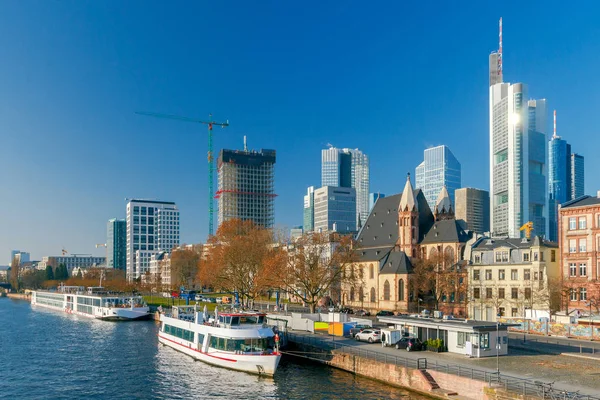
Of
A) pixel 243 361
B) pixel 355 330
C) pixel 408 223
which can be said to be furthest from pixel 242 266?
pixel 243 361

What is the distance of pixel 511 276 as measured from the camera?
9875 cm

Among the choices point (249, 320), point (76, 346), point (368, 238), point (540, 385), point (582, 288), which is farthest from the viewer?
point (368, 238)

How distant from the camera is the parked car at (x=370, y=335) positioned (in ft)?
222

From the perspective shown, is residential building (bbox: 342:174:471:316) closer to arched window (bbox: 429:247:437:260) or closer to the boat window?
arched window (bbox: 429:247:437:260)

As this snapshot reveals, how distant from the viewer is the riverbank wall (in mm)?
42281

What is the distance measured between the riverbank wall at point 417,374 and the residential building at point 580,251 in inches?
1835

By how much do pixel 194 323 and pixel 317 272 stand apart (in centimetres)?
3265

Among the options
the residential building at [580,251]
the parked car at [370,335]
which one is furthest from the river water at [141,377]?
the residential building at [580,251]

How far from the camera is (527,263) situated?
96.7 meters

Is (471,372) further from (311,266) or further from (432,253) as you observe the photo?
(432,253)

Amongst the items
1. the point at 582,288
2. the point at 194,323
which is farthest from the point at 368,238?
the point at 194,323

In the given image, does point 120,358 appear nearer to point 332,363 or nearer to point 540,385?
point 332,363

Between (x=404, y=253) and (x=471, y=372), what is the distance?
7886 cm

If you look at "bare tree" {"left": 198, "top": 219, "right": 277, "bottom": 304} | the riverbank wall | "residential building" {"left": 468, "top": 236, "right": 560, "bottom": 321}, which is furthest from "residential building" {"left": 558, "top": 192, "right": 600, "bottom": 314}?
"bare tree" {"left": 198, "top": 219, "right": 277, "bottom": 304}
